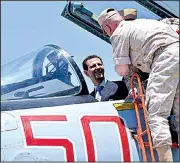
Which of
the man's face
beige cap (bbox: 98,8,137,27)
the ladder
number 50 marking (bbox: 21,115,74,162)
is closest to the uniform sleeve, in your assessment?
the ladder

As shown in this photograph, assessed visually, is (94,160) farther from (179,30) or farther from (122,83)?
(179,30)

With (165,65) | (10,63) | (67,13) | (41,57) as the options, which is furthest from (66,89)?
(67,13)

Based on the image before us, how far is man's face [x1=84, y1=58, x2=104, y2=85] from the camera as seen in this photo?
4235 millimetres

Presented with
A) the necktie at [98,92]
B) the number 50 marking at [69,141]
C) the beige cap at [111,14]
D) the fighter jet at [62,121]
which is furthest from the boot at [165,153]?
the beige cap at [111,14]

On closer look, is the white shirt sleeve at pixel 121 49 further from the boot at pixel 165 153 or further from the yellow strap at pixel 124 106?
the boot at pixel 165 153

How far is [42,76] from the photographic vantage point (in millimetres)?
3412

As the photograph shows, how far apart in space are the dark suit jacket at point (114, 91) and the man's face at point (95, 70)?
0.54m

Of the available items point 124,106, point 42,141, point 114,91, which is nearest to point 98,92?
point 114,91

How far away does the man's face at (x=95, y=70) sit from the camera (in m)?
4.23

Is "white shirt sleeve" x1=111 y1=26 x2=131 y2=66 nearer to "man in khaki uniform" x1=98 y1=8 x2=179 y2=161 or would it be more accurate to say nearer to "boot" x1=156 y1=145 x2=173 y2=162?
"man in khaki uniform" x1=98 y1=8 x2=179 y2=161

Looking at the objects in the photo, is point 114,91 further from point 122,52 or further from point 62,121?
point 62,121

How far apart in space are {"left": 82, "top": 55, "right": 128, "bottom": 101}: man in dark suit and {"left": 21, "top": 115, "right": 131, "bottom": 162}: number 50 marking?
Result: 43 centimetres

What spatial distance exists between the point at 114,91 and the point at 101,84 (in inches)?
20.6

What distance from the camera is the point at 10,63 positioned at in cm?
369
